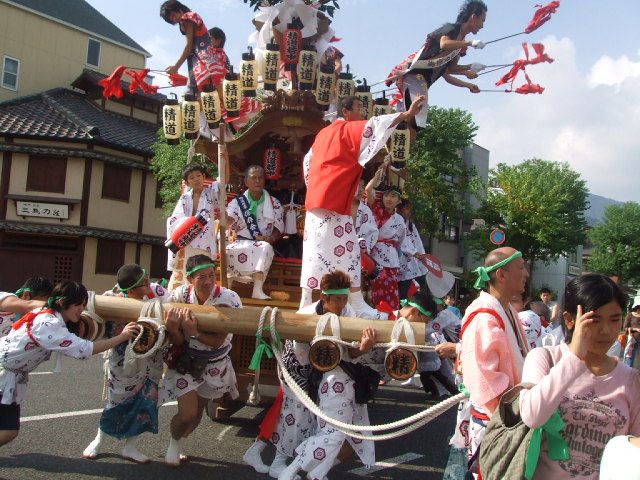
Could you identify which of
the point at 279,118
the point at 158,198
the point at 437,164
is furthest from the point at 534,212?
the point at 279,118

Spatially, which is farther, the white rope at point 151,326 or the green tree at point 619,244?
the green tree at point 619,244

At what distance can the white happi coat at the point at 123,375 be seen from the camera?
180 inches

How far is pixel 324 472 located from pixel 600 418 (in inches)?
79.4

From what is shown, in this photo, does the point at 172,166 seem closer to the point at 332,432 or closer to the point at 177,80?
the point at 177,80

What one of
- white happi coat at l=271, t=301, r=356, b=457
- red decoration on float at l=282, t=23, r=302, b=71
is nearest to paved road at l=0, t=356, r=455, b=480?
white happi coat at l=271, t=301, r=356, b=457

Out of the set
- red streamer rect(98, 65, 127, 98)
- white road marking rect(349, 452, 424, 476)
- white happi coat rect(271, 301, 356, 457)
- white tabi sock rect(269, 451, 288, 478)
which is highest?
red streamer rect(98, 65, 127, 98)

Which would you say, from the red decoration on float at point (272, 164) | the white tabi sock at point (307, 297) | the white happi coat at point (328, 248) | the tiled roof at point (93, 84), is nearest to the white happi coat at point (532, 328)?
the white happi coat at point (328, 248)

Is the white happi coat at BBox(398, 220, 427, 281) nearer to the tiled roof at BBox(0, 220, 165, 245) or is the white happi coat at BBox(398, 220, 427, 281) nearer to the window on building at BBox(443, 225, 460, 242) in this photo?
the tiled roof at BBox(0, 220, 165, 245)

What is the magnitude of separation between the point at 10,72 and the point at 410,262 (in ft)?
67.0

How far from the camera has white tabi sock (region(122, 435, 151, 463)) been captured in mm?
4629

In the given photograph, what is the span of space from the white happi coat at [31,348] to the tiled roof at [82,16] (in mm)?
21980

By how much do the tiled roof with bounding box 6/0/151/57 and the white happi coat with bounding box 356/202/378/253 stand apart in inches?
826

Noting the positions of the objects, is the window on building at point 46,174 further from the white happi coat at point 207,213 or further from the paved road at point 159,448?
the white happi coat at point 207,213

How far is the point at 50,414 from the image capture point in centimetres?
598
